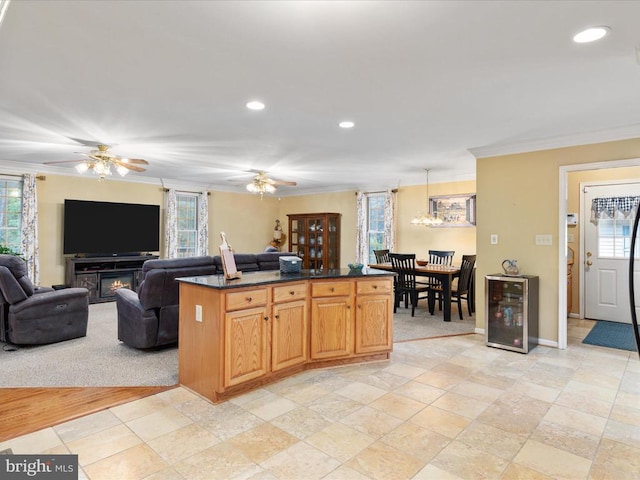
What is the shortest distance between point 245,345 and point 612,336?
15.8 ft

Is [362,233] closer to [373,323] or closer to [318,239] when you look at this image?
[318,239]

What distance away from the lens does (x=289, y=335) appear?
11.3 feet

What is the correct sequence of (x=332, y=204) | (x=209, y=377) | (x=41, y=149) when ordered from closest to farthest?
1. (x=209, y=377)
2. (x=41, y=149)
3. (x=332, y=204)

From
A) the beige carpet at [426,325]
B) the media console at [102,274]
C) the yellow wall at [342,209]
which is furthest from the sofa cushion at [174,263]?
the yellow wall at [342,209]

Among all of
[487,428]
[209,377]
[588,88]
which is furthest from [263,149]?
[487,428]

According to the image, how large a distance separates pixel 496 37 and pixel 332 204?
711 cm

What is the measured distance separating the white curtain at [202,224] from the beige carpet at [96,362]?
3.55m

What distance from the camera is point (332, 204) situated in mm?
9320

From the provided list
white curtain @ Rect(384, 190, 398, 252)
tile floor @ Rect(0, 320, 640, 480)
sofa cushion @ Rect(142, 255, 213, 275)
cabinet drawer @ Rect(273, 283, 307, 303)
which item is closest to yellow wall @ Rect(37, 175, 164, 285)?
sofa cushion @ Rect(142, 255, 213, 275)

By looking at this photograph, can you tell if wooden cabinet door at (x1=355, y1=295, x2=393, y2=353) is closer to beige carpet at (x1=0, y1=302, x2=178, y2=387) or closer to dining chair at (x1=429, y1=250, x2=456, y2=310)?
beige carpet at (x1=0, y1=302, x2=178, y2=387)

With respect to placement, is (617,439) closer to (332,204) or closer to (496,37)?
(496,37)

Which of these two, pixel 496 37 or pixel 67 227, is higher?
pixel 496 37

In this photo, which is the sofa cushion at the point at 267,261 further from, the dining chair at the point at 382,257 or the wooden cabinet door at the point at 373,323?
the dining chair at the point at 382,257

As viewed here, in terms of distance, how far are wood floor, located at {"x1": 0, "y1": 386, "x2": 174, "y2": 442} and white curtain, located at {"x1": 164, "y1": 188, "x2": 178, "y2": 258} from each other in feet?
16.7
